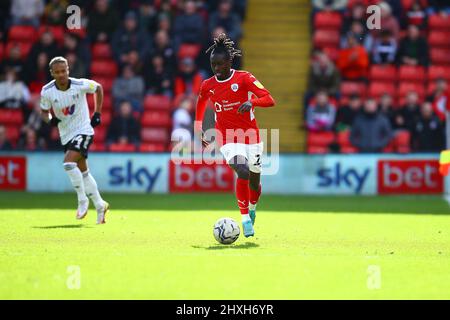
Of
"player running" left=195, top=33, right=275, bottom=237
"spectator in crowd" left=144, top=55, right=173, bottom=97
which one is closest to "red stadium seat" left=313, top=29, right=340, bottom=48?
"spectator in crowd" left=144, top=55, right=173, bottom=97

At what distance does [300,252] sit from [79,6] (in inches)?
567

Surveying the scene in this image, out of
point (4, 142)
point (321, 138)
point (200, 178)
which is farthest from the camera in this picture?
point (321, 138)

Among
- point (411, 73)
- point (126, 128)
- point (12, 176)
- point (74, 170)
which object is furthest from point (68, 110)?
point (411, 73)

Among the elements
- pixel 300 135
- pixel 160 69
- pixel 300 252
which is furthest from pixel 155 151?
pixel 300 252

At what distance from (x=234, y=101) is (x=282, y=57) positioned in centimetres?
1229

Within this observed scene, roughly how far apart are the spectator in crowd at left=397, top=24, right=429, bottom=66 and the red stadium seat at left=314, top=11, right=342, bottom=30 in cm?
177

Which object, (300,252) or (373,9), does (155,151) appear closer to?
(373,9)

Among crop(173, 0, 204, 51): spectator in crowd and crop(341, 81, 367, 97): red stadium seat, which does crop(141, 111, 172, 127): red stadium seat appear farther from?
crop(341, 81, 367, 97): red stadium seat

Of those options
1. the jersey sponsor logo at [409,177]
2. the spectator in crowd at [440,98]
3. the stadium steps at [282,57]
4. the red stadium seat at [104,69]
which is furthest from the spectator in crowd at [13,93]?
the spectator in crowd at [440,98]

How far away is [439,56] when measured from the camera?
892 inches

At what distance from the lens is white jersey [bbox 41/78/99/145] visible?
43.5 ft

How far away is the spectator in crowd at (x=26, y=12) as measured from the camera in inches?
928

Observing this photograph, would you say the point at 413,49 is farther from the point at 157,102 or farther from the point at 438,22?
the point at 157,102

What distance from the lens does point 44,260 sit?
9633 mm
